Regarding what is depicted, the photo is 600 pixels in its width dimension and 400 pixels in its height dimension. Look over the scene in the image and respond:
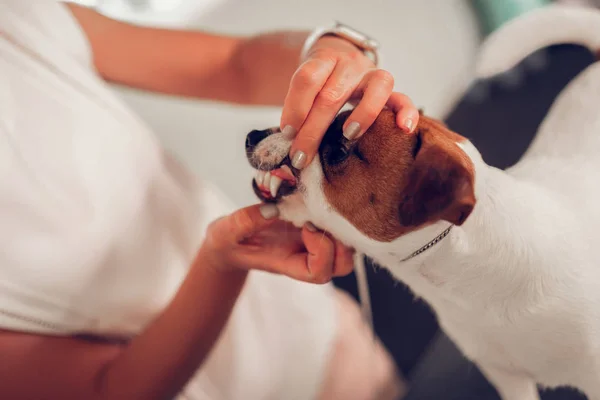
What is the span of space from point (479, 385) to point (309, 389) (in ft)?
1.04

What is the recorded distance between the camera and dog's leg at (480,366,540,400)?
0.59 meters

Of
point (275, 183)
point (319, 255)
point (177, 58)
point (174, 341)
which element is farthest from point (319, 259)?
point (177, 58)

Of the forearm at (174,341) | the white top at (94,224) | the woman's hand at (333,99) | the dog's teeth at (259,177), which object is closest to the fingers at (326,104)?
the woman's hand at (333,99)

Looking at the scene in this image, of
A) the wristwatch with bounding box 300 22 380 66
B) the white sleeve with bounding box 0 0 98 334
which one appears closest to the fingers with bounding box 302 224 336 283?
the wristwatch with bounding box 300 22 380 66

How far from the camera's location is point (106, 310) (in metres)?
0.69

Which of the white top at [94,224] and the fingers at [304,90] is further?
the white top at [94,224]

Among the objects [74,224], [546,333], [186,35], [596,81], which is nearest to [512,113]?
[596,81]

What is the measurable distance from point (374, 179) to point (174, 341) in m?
0.35

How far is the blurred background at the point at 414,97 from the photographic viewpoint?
74 cm

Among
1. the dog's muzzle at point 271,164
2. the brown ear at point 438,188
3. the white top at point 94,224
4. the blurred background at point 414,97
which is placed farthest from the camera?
the blurred background at point 414,97

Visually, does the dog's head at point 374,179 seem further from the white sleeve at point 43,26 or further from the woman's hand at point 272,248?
the white sleeve at point 43,26

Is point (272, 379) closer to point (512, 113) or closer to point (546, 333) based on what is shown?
point (546, 333)

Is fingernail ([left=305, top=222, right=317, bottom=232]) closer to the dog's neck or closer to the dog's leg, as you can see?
the dog's neck

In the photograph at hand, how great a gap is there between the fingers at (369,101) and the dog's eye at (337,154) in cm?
3
